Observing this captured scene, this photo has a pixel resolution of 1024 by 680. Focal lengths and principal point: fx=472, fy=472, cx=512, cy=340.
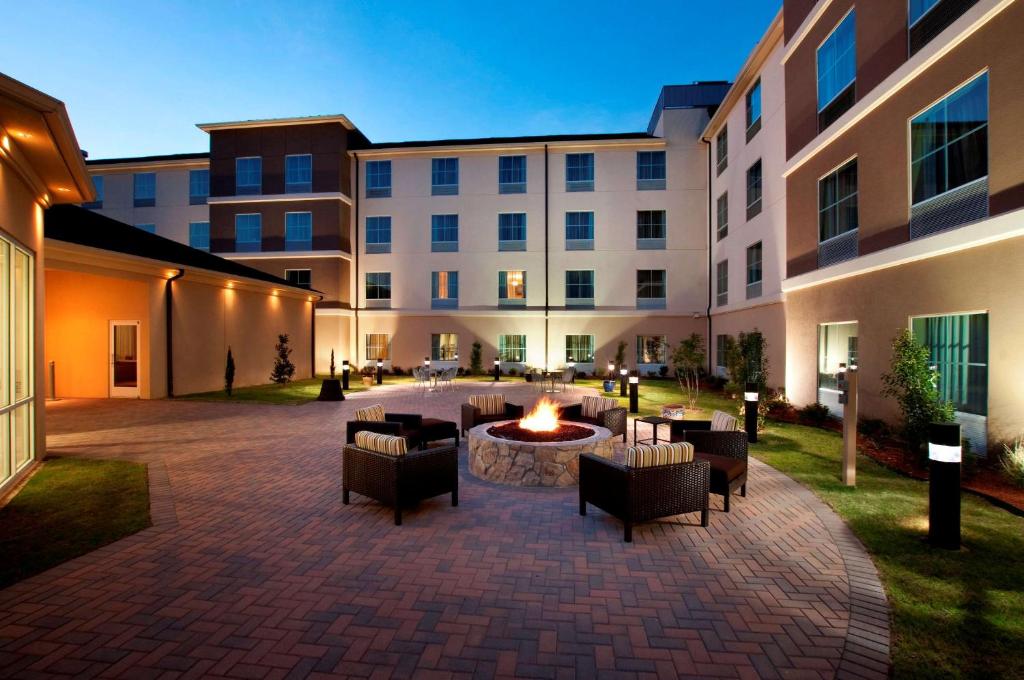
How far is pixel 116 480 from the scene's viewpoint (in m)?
6.55

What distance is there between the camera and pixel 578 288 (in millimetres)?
25312

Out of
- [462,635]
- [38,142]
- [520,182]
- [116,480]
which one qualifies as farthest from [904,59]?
[520,182]

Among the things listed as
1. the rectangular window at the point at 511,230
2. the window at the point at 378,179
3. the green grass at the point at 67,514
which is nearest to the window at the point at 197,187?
the window at the point at 378,179

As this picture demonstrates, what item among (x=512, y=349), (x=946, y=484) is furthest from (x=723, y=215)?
(x=946, y=484)

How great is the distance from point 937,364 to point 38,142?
559 inches

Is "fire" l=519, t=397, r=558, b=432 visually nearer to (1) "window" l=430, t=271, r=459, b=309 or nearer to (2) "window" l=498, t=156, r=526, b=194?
(1) "window" l=430, t=271, r=459, b=309

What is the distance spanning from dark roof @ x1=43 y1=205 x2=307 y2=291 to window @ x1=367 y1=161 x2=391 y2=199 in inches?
413

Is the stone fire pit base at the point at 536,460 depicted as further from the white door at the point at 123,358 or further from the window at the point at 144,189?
the window at the point at 144,189

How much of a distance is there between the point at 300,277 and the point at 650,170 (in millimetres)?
19890

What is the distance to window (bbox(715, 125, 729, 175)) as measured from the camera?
21141 millimetres

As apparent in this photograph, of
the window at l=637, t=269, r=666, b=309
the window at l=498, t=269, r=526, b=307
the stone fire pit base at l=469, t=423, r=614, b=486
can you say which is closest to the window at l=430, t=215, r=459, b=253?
the window at l=498, t=269, r=526, b=307

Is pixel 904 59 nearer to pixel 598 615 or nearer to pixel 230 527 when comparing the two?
pixel 598 615

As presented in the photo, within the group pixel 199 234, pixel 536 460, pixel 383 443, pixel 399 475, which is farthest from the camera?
pixel 199 234

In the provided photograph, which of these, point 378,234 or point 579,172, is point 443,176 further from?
point 579,172
